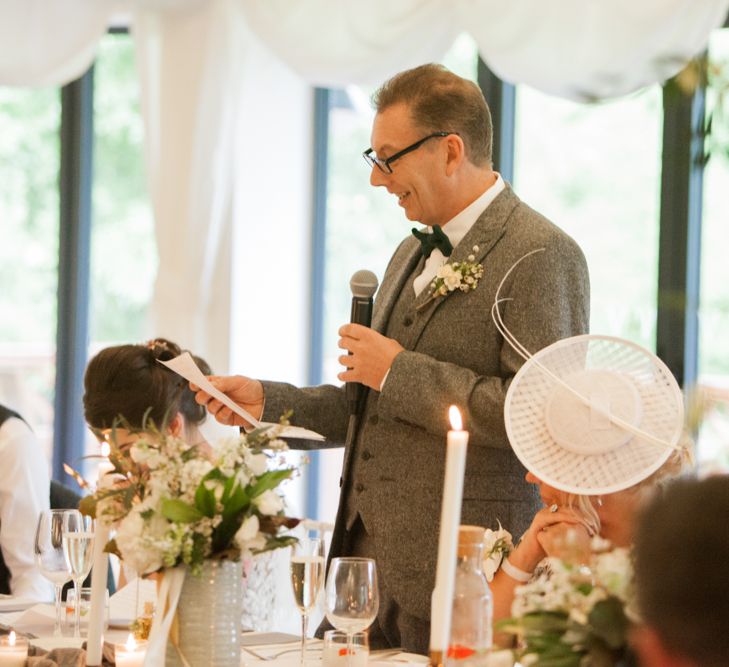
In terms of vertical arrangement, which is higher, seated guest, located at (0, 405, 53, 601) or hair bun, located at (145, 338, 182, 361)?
hair bun, located at (145, 338, 182, 361)

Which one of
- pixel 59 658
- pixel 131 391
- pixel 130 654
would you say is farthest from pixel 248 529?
pixel 131 391

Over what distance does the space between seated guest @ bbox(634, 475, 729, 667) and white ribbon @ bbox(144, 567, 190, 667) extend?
3.31 ft

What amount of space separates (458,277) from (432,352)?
18cm

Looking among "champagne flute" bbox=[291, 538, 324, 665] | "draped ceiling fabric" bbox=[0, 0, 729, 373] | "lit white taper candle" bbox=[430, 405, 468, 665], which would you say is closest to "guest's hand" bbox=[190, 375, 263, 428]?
"champagne flute" bbox=[291, 538, 324, 665]

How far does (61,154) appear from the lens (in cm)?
576

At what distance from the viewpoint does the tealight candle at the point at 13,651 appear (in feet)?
6.53

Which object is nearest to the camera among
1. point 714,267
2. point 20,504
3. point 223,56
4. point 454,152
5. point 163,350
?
point 454,152

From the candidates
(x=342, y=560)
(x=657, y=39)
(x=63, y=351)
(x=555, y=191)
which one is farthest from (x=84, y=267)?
(x=342, y=560)

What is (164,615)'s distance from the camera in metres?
1.78

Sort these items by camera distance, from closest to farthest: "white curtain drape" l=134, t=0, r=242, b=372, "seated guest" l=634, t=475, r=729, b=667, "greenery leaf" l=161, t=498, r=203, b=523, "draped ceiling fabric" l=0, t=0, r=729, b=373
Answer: "seated guest" l=634, t=475, r=729, b=667
"greenery leaf" l=161, t=498, r=203, b=523
"draped ceiling fabric" l=0, t=0, r=729, b=373
"white curtain drape" l=134, t=0, r=242, b=372

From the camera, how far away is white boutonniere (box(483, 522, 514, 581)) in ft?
7.73

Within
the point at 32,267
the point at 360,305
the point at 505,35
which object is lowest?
the point at 360,305

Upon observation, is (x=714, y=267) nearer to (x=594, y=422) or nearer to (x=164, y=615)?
(x=594, y=422)

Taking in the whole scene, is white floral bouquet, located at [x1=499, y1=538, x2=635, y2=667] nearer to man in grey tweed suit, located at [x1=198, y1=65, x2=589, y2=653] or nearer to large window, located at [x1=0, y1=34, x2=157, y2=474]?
man in grey tweed suit, located at [x1=198, y1=65, x2=589, y2=653]
